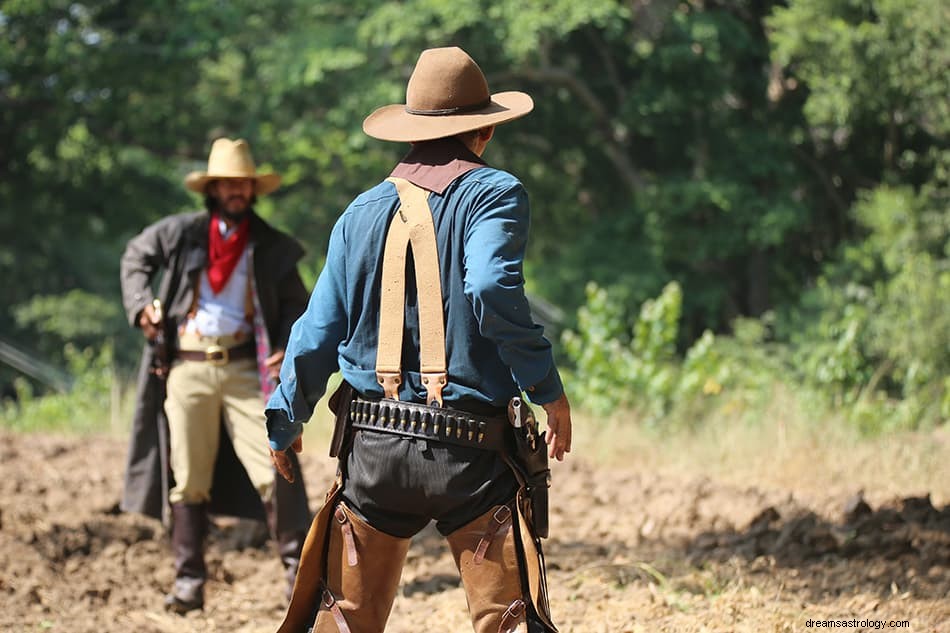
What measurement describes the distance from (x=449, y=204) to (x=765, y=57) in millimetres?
10906

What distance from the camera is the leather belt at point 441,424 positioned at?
11.0ft

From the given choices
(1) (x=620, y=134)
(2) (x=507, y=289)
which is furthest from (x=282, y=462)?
(1) (x=620, y=134)

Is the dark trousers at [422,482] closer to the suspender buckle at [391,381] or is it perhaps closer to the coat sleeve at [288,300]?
the suspender buckle at [391,381]

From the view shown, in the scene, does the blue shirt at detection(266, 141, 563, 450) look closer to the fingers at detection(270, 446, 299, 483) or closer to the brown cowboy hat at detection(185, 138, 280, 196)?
the fingers at detection(270, 446, 299, 483)

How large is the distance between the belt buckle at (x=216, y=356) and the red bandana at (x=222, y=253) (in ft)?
0.88

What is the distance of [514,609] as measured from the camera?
10.9 feet

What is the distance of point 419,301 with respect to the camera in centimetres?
337

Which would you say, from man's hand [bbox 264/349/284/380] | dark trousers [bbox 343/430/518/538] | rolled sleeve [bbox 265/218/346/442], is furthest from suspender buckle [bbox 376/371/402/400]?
man's hand [bbox 264/349/284/380]

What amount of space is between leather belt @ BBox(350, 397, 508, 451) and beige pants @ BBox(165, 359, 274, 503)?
7.42 feet

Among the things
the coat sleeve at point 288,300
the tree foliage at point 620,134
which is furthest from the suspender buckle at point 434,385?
the tree foliage at point 620,134

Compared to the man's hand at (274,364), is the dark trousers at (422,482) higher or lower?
higher

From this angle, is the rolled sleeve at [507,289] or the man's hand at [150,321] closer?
the rolled sleeve at [507,289]

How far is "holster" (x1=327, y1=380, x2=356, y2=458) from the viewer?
3.53 metres

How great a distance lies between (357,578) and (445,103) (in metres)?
1.42
